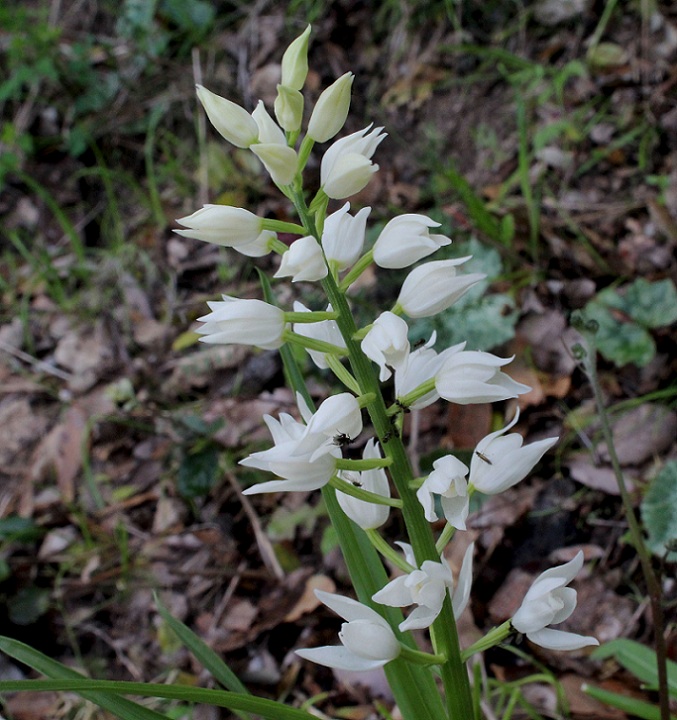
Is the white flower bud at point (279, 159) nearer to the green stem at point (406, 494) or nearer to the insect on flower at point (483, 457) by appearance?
the green stem at point (406, 494)

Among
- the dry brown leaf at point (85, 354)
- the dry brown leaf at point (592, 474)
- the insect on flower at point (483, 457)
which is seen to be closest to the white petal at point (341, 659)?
the insect on flower at point (483, 457)

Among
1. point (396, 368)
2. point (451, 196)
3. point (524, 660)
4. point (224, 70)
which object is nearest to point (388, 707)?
point (524, 660)

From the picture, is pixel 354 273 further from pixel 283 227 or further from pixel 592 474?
pixel 592 474

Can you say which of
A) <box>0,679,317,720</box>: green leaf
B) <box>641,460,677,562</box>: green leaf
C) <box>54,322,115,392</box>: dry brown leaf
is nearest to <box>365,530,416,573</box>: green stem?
<box>0,679,317,720</box>: green leaf

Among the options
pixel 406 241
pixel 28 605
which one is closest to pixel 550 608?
pixel 406 241

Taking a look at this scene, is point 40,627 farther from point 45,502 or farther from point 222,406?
point 222,406

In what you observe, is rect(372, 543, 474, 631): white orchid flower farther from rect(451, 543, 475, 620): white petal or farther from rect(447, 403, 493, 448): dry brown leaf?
rect(447, 403, 493, 448): dry brown leaf

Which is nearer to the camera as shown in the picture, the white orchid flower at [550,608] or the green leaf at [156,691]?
the green leaf at [156,691]
